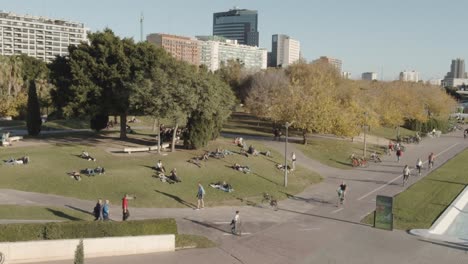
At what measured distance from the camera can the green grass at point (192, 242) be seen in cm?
2286

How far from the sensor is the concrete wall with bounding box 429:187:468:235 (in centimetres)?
2830

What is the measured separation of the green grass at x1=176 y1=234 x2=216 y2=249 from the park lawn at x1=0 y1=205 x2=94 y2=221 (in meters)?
5.42

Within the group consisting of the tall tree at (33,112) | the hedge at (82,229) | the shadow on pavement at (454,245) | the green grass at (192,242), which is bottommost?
the shadow on pavement at (454,245)

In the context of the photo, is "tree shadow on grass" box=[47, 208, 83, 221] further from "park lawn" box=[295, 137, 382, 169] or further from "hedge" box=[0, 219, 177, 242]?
"park lawn" box=[295, 137, 382, 169]

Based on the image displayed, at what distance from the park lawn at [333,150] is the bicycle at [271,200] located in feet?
57.5

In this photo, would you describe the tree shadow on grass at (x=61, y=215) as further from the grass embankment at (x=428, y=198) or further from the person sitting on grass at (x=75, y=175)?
the grass embankment at (x=428, y=198)

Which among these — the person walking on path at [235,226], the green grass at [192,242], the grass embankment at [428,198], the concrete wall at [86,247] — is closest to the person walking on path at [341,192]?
the grass embankment at [428,198]

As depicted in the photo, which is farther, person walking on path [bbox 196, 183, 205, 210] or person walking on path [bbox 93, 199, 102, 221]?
person walking on path [bbox 196, 183, 205, 210]

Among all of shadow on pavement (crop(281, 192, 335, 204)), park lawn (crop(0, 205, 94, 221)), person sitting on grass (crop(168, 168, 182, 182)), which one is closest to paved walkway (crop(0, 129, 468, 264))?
shadow on pavement (crop(281, 192, 335, 204))

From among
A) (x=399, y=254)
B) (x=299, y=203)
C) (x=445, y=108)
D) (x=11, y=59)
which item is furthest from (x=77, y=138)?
(x=445, y=108)

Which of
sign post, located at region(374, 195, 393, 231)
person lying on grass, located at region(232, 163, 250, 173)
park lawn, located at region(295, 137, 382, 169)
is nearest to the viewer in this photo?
sign post, located at region(374, 195, 393, 231)

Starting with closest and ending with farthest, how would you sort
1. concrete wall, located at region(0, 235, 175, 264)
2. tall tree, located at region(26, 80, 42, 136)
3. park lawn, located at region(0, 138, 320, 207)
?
1. concrete wall, located at region(0, 235, 175, 264)
2. park lawn, located at region(0, 138, 320, 207)
3. tall tree, located at region(26, 80, 42, 136)

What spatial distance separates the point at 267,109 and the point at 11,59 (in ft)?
144

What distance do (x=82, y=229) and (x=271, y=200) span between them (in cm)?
1406
